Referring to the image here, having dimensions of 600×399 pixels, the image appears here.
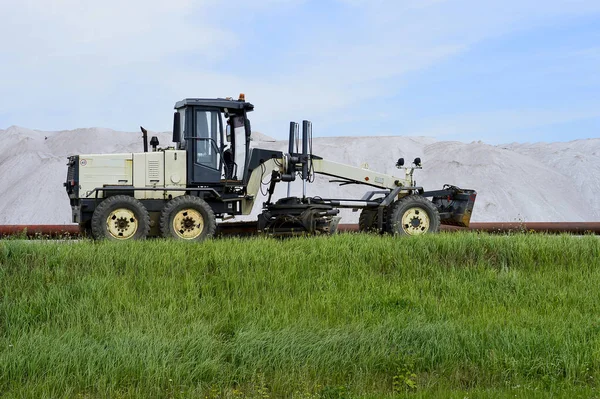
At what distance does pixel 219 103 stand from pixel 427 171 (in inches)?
843

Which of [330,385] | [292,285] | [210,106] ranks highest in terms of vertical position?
[210,106]

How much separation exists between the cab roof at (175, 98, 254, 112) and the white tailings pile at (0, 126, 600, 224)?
48.0 ft

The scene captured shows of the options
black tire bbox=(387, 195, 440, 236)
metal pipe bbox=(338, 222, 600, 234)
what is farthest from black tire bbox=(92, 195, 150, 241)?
metal pipe bbox=(338, 222, 600, 234)

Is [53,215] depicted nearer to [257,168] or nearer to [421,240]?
[257,168]

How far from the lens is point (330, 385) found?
8.51 metres

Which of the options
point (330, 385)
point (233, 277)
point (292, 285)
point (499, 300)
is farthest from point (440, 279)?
point (330, 385)

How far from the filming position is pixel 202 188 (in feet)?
51.6

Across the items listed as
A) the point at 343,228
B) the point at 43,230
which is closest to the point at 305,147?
the point at 343,228

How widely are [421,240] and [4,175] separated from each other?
1120 inches

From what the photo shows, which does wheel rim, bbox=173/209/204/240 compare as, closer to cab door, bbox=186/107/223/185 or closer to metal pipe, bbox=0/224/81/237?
cab door, bbox=186/107/223/185

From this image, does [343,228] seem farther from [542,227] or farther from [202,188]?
[202,188]

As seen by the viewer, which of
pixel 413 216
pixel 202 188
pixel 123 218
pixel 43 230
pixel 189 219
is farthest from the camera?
pixel 43 230

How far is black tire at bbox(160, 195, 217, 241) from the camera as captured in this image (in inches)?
591

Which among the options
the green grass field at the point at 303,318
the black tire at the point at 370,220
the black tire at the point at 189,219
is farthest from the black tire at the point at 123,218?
the black tire at the point at 370,220
